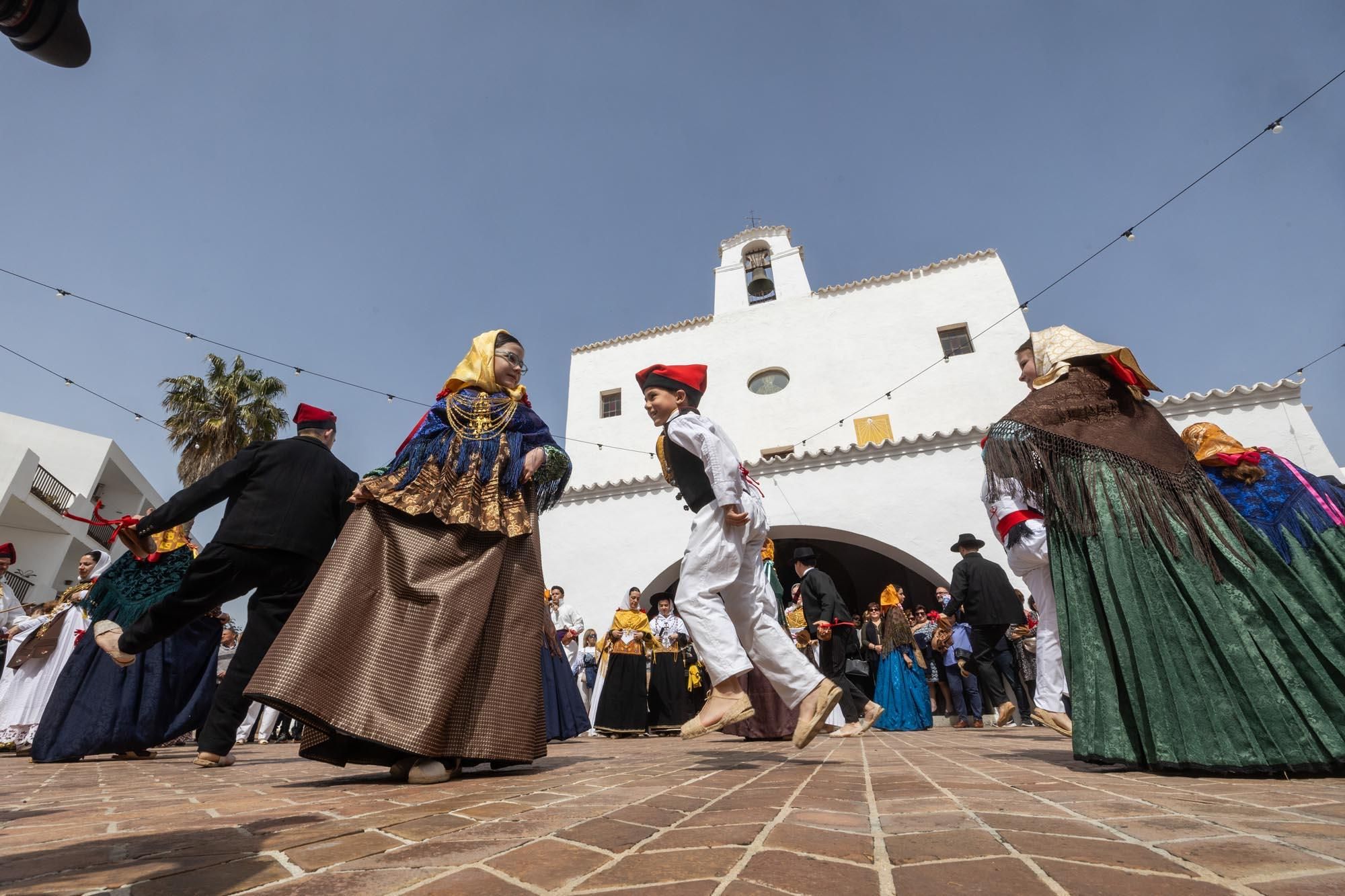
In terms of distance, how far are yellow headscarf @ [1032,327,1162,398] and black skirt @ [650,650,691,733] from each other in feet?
21.5

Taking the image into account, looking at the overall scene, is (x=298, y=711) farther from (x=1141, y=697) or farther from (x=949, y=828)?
(x=1141, y=697)

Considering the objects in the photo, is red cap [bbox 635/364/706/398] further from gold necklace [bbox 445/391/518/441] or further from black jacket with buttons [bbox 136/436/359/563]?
black jacket with buttons [bbox 136/436/359/563]

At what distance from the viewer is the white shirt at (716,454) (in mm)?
2994

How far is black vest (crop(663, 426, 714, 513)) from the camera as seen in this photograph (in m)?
3.19

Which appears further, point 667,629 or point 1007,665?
point 667,629

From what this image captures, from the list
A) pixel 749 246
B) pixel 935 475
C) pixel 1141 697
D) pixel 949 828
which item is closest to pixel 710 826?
pixel 949 828

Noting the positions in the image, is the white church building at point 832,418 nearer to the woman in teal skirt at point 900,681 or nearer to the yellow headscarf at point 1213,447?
the woman in teal skirt at point 900,681

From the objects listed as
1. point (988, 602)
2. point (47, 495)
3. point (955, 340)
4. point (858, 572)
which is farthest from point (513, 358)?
point (47, 495)

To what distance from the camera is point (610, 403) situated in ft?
71.1

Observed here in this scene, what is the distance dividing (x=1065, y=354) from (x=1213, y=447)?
65cm

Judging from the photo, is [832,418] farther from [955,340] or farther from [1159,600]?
[1159,600]

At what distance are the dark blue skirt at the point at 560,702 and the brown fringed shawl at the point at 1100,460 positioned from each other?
434 centimetres

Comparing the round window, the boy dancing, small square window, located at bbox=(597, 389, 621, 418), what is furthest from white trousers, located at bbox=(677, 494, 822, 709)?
small square window, located at bbox=(597, 389, 621, 418)

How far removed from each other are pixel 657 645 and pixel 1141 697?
6.83 metres
